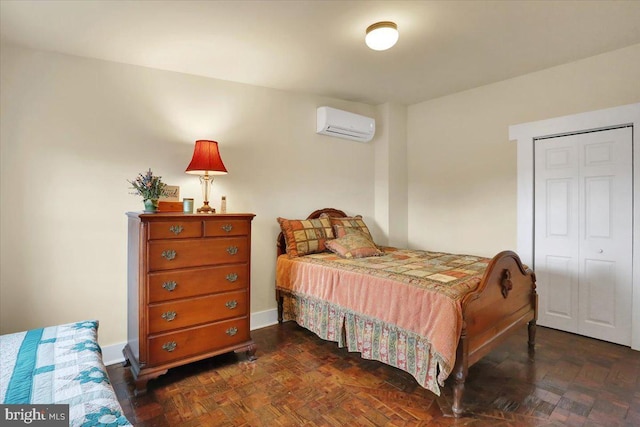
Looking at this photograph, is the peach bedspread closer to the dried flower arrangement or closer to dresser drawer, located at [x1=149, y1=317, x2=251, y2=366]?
dresser drawer, located at [x1=149, y1=317, x2=251, y2=366]

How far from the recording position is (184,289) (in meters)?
2.22

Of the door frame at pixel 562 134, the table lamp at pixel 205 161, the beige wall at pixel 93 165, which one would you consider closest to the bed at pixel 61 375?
the beige wall at pixel 93 165

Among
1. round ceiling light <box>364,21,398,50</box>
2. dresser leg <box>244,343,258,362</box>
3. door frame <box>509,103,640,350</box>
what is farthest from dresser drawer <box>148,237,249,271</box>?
door frame <box>509,103,640,350</box>

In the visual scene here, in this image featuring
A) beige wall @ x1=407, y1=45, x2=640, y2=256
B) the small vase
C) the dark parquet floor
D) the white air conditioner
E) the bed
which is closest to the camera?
the bed

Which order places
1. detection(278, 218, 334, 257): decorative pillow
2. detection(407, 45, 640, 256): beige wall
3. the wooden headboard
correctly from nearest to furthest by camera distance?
detection(407, 45, 640, 256): beige wall
detection(278, 218, 334, 257): decorative pillow
the wooden headboard

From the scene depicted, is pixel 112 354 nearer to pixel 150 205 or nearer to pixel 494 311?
pixel 150 205

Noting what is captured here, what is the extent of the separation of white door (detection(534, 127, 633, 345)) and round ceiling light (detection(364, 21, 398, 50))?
6.56 feet

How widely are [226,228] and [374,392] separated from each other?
5.00ft

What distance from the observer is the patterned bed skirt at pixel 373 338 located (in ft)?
6.32

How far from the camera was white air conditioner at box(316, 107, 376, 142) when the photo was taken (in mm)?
3611

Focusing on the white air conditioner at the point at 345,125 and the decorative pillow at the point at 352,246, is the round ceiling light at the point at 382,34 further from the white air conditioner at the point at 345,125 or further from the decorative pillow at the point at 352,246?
the decorative pillow at the point at 352,246

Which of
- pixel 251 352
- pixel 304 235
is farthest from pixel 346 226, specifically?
pixel 251 352

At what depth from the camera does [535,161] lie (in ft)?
10.4

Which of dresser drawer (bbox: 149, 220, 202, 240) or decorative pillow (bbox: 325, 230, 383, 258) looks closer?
dresser drawer (bbox: 149, 220, 202, 240)
